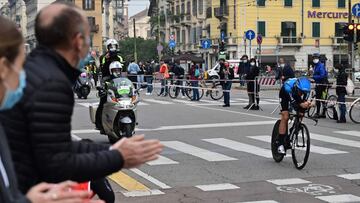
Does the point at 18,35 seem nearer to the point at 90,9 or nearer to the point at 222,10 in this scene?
the point at 222,10

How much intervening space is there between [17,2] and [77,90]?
106518 mm

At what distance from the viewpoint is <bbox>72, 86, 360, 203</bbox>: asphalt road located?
803 centimetres

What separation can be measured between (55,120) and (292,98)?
767 cm

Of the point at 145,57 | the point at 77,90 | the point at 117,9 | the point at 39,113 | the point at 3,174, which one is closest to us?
the point at 3,174

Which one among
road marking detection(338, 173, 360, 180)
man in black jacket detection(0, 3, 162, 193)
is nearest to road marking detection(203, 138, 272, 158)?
road marking detection(338, 173, 360, 180)

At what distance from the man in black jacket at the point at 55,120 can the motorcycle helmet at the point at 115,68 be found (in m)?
9.18

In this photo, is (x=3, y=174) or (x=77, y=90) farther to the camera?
(x=77, y=90)

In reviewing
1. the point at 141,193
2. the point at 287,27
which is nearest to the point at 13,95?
the point at 141,193

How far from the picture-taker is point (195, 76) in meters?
30.2

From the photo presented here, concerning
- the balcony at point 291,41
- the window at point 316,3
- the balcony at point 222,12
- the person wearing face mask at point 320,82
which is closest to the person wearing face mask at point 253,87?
the person wearing face mask at point 320,82

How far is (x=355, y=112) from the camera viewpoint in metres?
17.5

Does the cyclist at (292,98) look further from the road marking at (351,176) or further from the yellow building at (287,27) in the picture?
the yellow building at (287,27)

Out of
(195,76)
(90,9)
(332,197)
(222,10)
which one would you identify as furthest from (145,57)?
(332,197)

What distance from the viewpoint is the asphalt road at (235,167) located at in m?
8.03
